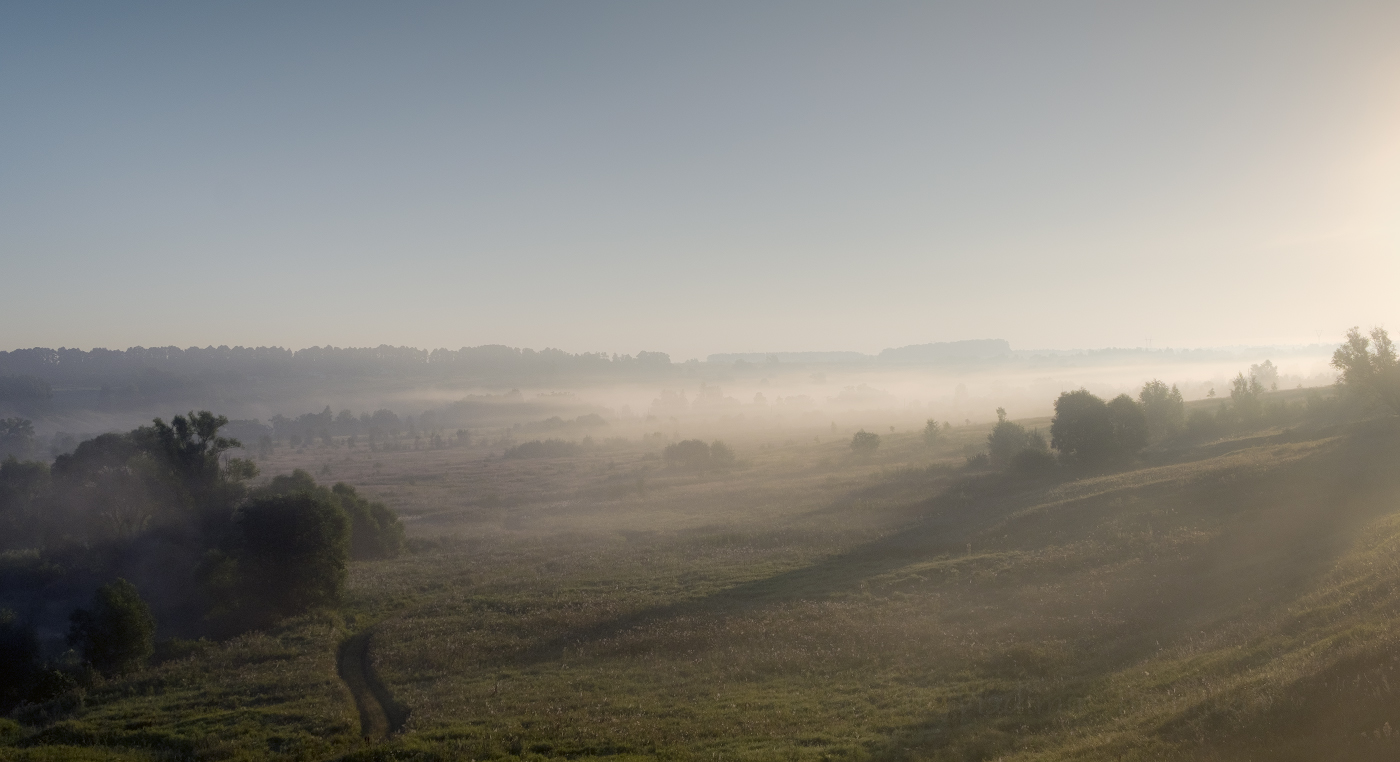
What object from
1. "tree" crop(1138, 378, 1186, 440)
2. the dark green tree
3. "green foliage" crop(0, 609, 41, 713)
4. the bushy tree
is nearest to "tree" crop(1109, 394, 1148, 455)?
"tree" crop(1138, 378, 1186, 440)

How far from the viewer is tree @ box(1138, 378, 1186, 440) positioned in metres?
80.1

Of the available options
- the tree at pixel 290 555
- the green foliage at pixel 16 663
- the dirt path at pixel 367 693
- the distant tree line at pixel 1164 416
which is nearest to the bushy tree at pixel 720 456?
the distant tree line at pixel 1164 416

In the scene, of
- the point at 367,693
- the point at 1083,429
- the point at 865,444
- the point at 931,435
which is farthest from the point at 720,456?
the point at 367,693

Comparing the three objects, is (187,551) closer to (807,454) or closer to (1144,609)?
(1144,609)

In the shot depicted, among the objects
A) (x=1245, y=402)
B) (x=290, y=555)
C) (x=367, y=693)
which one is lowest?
(x=367, y=693)

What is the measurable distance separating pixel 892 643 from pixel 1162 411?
247 feet

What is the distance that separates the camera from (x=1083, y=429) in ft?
219

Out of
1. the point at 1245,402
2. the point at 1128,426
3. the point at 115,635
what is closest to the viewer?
the point at 115,635

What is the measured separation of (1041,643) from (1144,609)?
5.42 m

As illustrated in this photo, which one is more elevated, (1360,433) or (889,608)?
(1360,433)

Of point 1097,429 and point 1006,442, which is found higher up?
point 1097,429

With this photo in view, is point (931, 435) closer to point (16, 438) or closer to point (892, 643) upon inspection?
point (892, 643)

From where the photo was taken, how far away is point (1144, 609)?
2542 centimetres

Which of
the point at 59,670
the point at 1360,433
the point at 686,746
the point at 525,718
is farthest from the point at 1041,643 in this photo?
the point at 1360,433
